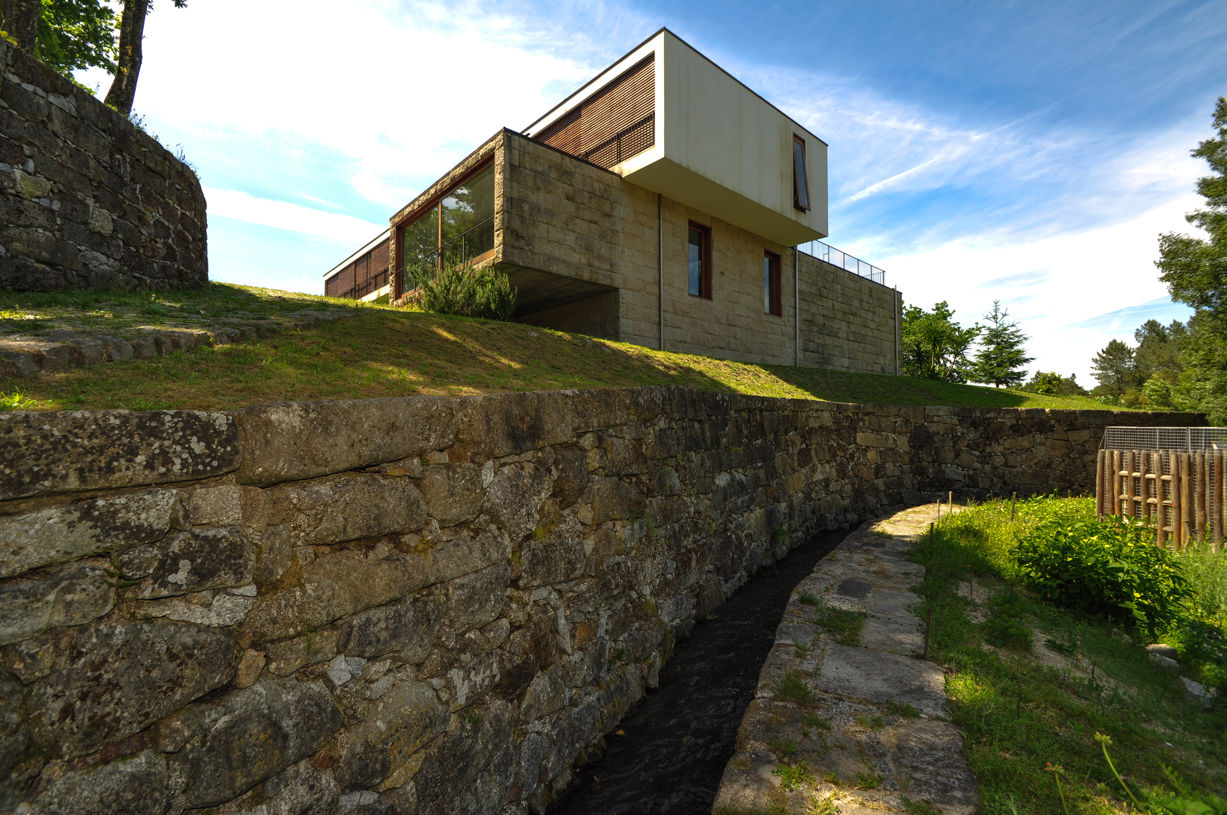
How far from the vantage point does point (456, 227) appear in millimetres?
11938

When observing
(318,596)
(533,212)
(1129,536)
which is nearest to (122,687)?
(318,596)

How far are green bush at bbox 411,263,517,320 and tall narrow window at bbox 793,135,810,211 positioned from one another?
922cm

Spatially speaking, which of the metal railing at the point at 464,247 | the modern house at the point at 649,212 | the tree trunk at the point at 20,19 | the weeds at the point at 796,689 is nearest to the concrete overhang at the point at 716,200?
the modern house at the point at 649,212

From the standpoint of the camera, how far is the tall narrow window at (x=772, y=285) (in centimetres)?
1638

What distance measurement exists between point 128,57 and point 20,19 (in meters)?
1.82

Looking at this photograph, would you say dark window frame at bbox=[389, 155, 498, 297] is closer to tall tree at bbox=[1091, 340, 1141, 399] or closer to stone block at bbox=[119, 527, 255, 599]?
stone block at bbox=[119, 527, 255, 599]

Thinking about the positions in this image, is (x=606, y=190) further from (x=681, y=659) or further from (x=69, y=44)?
(x=69, y=44)

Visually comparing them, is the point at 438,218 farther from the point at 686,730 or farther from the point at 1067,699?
the point at 1067,699

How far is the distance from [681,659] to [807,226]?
519 inches

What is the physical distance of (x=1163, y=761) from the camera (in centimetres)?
344

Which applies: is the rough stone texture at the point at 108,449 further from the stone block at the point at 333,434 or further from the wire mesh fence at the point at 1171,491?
the wire mesh fence at the point at 1171,491

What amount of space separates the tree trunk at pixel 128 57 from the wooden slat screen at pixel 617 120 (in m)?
8.55

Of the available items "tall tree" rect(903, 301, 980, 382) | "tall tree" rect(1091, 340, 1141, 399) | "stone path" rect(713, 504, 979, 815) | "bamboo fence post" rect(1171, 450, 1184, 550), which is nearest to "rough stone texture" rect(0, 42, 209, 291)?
"stone path" rect(713, 504, 979, 815)

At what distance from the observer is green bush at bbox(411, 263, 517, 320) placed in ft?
29.6
